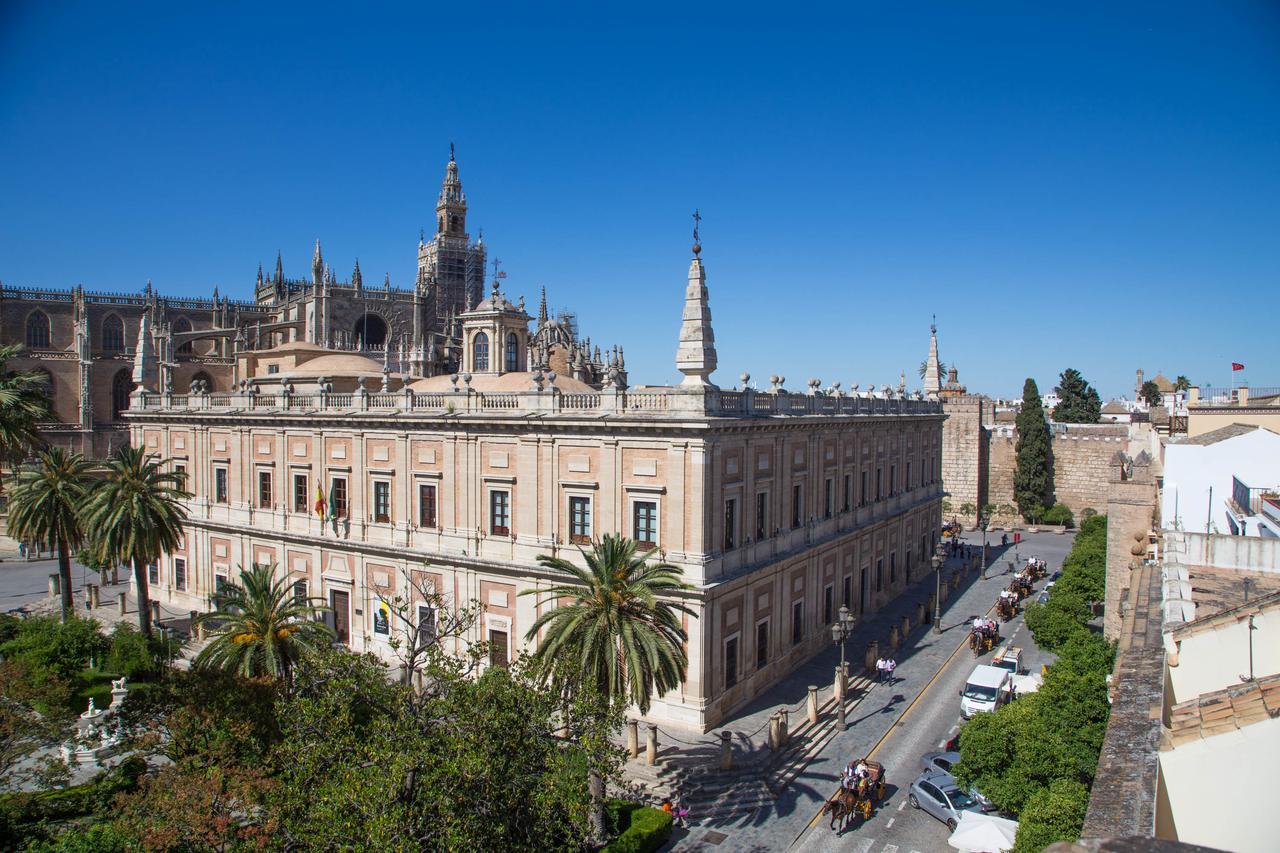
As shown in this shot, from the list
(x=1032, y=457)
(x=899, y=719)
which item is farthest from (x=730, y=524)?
(x=1032, y=457)

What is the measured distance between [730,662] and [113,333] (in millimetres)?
61009

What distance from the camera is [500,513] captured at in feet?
82.7

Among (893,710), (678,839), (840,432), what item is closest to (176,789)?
(678,839)

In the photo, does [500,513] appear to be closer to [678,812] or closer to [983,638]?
[678,812]

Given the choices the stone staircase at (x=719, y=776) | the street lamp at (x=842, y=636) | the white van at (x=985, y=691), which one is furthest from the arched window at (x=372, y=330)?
the white van at (x=985, y=691)

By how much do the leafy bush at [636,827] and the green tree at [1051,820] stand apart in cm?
647

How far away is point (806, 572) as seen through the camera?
27.7 meters

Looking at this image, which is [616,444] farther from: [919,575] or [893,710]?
[919,575]

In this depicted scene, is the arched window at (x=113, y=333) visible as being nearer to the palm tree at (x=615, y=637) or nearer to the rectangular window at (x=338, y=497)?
the rectangular window at (x=338, y=497)

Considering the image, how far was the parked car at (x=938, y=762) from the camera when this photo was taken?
1914 cm

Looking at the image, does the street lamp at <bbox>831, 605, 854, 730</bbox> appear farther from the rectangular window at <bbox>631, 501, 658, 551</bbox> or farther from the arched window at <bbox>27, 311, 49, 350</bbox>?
the arched window at <bbox>27, 311, 49, 350</bbox>

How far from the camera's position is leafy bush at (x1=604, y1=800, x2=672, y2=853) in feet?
51.0

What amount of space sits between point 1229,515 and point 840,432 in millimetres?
11913

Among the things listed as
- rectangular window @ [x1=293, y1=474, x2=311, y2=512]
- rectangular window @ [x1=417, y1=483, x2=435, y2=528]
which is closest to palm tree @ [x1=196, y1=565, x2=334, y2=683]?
rectangular window @ [x1=417, y1=483, x2=435, y2=528]
